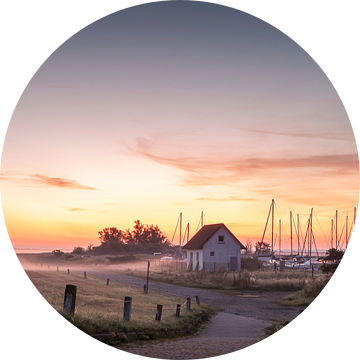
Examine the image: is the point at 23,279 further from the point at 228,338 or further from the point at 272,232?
the point at 272,232

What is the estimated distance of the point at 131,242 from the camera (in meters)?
129

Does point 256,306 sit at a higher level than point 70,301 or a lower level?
lower

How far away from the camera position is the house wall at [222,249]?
51062 millimetres

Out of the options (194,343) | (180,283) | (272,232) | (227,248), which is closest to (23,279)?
(194,343)

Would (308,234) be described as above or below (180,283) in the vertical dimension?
above

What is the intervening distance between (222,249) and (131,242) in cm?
8043

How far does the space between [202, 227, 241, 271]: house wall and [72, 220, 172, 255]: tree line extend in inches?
2731

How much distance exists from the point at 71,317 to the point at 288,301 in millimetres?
18074

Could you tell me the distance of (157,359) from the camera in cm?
1030

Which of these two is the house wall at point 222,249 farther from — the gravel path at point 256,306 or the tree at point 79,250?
the tree at point 79,250

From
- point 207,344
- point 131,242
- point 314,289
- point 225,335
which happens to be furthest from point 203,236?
point 131,242

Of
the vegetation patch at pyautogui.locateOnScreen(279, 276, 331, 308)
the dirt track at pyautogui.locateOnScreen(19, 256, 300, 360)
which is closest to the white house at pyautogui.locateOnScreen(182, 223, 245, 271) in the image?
the vegetation patch at pyautogui.locateOnScreen(279, 276, 331, 308)

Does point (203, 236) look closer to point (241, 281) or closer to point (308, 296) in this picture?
point (241, 281)

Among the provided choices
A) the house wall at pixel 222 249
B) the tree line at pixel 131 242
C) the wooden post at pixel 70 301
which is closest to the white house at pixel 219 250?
the house wall at pixel 222 249
